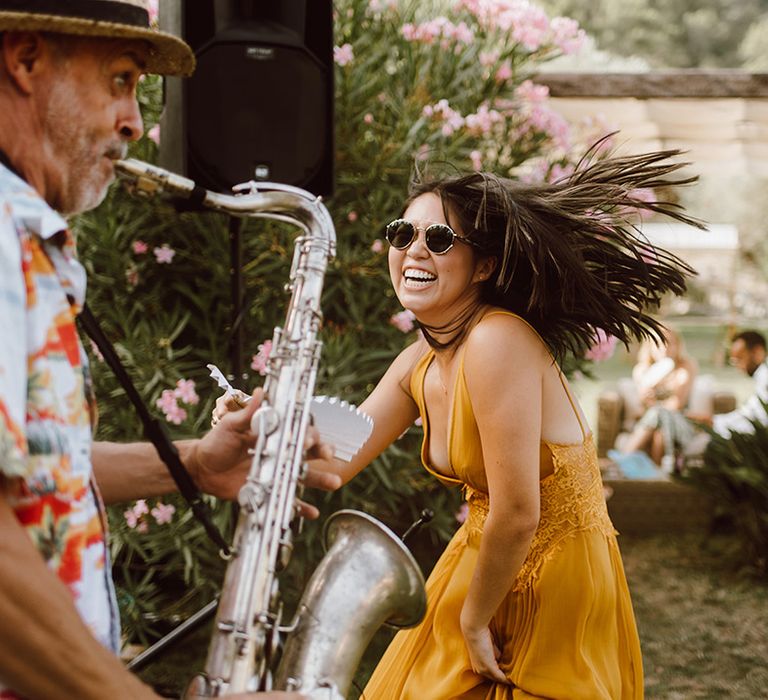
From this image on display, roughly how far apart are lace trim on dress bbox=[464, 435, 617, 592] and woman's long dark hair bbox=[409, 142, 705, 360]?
282mm

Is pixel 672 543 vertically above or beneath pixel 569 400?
beneath

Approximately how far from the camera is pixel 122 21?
1.40 m

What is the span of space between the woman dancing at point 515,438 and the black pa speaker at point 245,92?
5.53ft

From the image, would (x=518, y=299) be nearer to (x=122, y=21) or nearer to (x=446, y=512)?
(x=122, y=21)

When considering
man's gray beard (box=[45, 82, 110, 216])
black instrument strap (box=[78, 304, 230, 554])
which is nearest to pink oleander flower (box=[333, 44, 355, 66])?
black instrument strap (box=[78, 304, 230, 554])

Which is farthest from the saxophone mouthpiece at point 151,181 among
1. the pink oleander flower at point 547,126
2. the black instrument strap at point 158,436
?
the pink oleander flower at point 547,126

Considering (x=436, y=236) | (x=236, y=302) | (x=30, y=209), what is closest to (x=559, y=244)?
(x=436, y=236)

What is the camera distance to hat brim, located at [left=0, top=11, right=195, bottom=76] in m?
1.29

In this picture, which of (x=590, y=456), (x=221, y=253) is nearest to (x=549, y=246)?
(x=590, y=456)

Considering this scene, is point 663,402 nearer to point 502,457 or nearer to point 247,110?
point 247,110

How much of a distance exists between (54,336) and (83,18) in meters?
0.42

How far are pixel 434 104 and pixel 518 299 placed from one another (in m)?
2.64

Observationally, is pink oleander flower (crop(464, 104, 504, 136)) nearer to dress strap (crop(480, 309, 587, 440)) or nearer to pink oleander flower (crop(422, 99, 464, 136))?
pink oleander flower (crop(422, 99, 464, 136))

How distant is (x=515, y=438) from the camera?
2.26m
